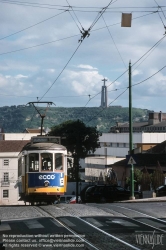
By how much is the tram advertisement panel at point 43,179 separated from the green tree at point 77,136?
54737mm

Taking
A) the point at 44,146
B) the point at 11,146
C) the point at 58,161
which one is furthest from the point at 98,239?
the point at 11,146

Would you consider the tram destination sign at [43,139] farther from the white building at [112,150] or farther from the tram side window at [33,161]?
the white building at [112,150]

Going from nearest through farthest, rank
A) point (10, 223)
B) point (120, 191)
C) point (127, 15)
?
point (10, 223)
point (127, 15)
point (120, 191)

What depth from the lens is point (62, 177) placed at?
2827 centimetres

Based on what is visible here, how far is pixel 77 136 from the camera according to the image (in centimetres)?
8294

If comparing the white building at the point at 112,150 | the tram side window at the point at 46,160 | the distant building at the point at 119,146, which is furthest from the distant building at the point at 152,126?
the tram side window at the point at 46,160

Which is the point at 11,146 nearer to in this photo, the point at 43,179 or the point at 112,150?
the point at 112,150

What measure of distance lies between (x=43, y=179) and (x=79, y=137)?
56.8 meters

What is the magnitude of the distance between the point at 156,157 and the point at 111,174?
514cm

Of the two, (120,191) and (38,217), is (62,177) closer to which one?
(38,217)


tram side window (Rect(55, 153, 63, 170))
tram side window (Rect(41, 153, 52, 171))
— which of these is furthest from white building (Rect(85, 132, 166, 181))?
tram side window (Rect(41, 153, 52, 171))

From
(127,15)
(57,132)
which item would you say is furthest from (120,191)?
(57,132)

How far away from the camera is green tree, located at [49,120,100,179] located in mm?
84938

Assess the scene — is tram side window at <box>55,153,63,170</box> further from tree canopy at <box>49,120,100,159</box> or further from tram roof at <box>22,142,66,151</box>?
tree canopy at <box>49,120,100,159</box>
